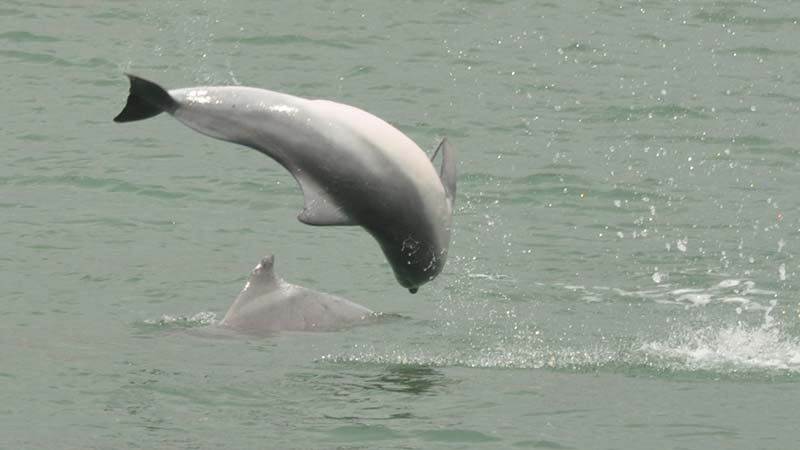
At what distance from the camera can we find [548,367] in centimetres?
1369

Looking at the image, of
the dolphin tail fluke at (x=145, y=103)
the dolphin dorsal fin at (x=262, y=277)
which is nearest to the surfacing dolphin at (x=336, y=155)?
the dolphin tail fluke at (x=145, y=103)

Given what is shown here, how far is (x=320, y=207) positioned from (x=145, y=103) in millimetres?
1114

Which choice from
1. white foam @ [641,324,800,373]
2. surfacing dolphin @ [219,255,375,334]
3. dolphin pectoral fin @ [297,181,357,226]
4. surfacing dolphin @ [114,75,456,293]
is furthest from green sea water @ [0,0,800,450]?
dolphin pectoral fin @ [297,181,357,226]

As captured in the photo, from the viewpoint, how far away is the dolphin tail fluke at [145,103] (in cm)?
1031

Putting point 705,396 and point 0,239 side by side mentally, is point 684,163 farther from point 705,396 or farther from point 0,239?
point 705,396

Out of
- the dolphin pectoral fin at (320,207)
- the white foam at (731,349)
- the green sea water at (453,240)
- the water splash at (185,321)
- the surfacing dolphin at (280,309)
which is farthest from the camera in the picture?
the water splash at (185,321)

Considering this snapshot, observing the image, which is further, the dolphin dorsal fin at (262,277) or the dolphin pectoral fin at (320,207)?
the dolphin dorsal fin at (262,277)

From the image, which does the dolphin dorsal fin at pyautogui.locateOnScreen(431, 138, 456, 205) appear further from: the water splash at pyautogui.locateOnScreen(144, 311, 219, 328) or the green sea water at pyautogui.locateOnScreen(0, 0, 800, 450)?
the water splash at pyautogui.locateOnScreen(144, 311, 219, 328)

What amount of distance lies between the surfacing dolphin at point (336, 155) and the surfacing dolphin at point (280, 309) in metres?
3.57

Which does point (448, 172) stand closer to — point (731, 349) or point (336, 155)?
point (336, 155)

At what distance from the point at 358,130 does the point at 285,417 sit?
2272 millimetres

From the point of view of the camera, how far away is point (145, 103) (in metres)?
10.4

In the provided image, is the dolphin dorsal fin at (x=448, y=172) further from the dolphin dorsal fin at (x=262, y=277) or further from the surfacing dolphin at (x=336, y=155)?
the dolphin dorsal fin at (x=262, y=277)

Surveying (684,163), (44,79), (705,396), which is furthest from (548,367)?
(44,79)
